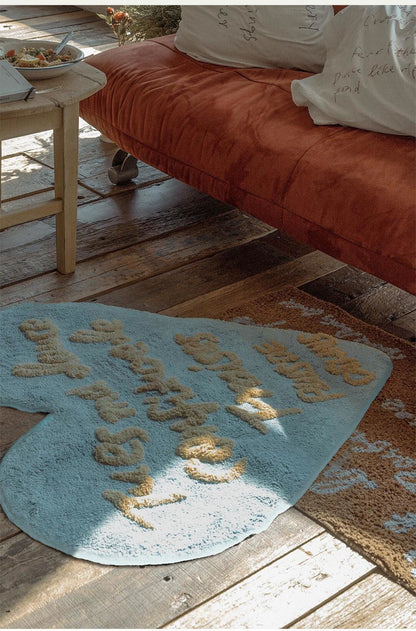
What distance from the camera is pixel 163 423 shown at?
162 centimetres

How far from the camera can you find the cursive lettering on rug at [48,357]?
5.74 ft

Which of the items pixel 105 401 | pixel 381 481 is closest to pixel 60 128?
pixel 105 401

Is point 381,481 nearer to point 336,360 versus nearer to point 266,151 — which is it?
point 336,360

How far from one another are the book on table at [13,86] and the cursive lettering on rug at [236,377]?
0.67 metres

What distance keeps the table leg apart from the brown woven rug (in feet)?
2.36

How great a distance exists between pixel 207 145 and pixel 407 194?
2.01 feet

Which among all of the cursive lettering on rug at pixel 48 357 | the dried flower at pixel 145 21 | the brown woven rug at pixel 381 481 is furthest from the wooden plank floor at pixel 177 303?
the dried flower at pixel 145 21

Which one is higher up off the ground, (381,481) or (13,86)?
(13,86)

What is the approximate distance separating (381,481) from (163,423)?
446 mm

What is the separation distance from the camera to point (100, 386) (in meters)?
1.71

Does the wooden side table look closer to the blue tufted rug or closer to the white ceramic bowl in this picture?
the white ceramic bowl

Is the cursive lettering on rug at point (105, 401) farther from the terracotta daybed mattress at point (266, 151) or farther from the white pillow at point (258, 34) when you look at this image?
the white pillow at point (258, 34)

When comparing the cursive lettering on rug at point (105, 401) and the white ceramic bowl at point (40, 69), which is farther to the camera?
the white ceramic bowl at point (40, 69)

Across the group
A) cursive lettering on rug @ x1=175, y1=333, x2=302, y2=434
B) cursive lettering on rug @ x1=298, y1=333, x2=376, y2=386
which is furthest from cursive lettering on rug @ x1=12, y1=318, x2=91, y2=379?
cursive lettering on rug @ x1=298, y1=333, x2=376, y2=386
